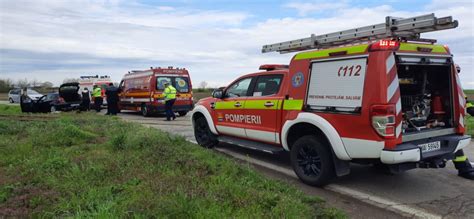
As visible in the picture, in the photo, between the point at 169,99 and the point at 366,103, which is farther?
the point at 169,99

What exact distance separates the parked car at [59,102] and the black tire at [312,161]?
18064 millimetres

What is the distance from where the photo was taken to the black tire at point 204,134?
842 centimetres

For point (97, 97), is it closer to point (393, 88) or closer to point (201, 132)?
point (201, 132)

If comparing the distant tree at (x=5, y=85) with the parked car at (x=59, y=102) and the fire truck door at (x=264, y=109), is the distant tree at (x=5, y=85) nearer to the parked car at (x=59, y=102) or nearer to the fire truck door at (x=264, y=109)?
the parked car at (x=59, y=102)

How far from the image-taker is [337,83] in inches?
207

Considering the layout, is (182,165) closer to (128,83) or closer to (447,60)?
(447,60)

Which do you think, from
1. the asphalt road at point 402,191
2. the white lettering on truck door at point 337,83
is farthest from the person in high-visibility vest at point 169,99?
the white lettering on truck door at point 337,83

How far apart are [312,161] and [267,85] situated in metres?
1.80

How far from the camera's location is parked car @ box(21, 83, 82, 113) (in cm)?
2069

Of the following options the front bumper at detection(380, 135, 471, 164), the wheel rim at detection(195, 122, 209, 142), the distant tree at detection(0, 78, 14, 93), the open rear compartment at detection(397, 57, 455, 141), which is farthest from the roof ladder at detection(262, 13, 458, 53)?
the distant tree at detection(0, 78, 14, 93)

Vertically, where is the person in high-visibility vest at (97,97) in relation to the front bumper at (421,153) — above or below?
above

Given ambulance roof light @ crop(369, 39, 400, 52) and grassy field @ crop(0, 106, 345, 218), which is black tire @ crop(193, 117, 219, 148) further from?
ambulance roof light @ crop(369, 39, 400, 52)

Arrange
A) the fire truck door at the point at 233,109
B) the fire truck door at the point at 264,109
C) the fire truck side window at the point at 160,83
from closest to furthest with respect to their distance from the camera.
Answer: the fire truck door at the point at 264,109
the fire truck door at the point at 233,109
the fire truck side window at the point at 160,83

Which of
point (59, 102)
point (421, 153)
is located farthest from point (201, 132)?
point (59, 102)
